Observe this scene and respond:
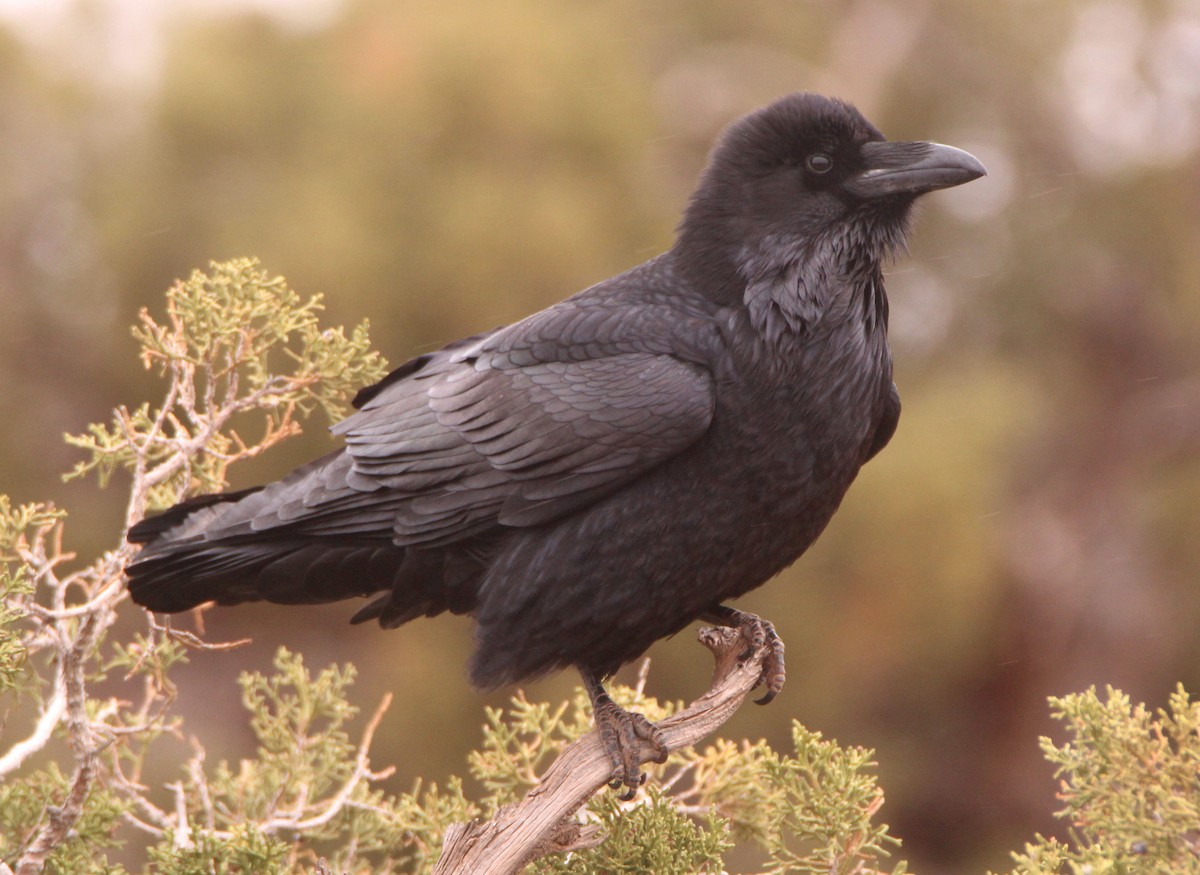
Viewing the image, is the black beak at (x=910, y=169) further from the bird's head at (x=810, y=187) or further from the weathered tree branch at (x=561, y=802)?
the weathered tree branch at (x=561, y=802)

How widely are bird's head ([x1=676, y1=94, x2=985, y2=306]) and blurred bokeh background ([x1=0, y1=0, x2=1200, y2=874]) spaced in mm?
3651

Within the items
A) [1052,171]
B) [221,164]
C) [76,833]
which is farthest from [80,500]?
[1052,171]

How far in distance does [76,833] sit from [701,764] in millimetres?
1596

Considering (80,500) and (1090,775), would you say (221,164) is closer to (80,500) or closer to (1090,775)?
(80,500)

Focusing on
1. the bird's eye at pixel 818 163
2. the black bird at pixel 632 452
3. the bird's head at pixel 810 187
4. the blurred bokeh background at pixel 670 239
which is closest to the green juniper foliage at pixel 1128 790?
the black bird at pixel 632 452

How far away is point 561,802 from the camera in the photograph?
9.65 feet

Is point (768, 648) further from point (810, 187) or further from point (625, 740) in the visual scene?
point (810, 187)

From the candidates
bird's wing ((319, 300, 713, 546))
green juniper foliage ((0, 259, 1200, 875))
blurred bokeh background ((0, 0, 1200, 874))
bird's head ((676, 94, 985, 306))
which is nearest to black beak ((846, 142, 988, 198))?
bird's head ((676, 94, 985, 306))

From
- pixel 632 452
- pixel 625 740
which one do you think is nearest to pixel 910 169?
pixel 632 452

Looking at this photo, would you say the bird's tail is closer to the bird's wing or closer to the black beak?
the bird's wing

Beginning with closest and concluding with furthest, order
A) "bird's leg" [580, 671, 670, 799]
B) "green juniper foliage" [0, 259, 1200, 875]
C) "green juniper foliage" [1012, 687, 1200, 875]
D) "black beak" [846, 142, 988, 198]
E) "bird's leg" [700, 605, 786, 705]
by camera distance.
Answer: "green juniper foliage" [1012, 687, 1200, 875], "green juniper foliage" [0, 259, 1200, 875], "bird's leg" [580, 671, 670, 799], "black beak" [846, 142, 988, 198], "bird's leg" [700, 605, 786, 705]

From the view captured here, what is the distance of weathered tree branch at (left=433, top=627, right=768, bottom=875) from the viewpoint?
285cm

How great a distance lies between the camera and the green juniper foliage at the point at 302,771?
7.80 feet

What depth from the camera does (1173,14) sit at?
38.7 feet
